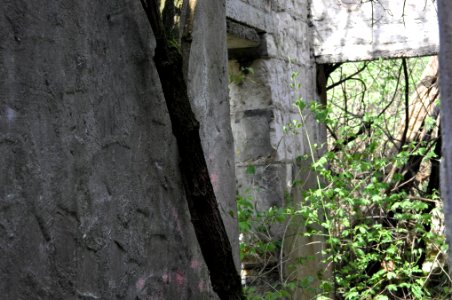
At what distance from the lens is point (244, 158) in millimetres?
5930

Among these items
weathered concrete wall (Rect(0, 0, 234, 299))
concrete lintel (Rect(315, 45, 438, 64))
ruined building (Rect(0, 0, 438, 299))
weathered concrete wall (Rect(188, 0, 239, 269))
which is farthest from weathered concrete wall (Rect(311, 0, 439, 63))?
weathered concrete wall (Rect(0, 0, 234, 299))

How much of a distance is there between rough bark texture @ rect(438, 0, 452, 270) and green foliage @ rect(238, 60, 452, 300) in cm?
361

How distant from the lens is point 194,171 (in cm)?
325

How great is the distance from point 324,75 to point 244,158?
1.34 meters

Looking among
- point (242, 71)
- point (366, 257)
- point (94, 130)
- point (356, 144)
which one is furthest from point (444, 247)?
point (94, 130)

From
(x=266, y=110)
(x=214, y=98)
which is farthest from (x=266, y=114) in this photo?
(x=214, y=98)

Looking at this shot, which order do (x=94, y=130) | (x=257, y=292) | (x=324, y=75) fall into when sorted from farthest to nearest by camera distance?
(x=324, y=75)
(x=257, y=292)
(x=94, y=130)

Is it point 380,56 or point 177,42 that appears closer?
point 177,42

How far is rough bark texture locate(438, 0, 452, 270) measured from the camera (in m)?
1.32

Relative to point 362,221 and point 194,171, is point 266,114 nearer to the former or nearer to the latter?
point 362,221

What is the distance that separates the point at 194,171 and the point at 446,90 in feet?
6.49

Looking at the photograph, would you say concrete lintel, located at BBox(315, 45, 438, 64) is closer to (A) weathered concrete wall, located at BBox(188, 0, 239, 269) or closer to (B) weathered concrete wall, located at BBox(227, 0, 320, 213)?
(B) weathered concrete wall, located at BBox(227, 0, 320, 213)

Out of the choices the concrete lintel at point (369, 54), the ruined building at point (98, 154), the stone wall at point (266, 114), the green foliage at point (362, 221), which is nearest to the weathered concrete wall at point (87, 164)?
the ruined building at point (98, 154)

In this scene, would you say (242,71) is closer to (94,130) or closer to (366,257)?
(366,257)
